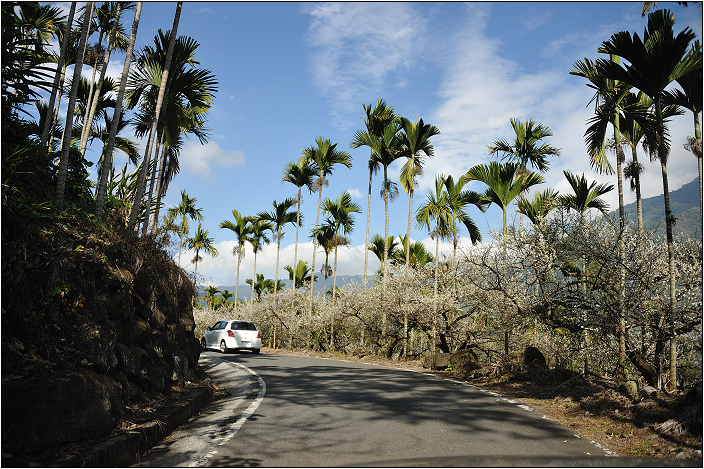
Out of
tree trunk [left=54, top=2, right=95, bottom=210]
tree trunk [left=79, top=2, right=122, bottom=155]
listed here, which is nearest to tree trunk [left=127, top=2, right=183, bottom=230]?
tree trunk [left=54, top=2, right=95, bottom=210]

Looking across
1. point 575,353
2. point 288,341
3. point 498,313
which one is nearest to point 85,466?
point 498,313

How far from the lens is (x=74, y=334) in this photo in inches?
200

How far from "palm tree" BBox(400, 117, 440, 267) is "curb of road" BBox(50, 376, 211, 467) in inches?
557

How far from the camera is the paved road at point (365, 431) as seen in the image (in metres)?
4.75

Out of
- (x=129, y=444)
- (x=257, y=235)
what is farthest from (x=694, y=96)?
(x=257, y=235)

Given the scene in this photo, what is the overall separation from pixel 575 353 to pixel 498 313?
220 centimetres

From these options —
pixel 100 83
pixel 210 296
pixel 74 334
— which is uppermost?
pixel 100 83

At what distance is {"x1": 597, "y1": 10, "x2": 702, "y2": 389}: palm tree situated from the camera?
6641 millimetres

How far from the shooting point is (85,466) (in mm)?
3971

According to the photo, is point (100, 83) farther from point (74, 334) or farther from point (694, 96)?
point (694, 96)

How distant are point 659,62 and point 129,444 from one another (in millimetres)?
9098

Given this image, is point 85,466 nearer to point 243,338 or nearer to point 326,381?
point 326,381

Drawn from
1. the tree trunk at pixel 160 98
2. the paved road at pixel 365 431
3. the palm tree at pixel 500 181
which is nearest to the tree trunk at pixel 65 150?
the tree trunk at pixel 160 98

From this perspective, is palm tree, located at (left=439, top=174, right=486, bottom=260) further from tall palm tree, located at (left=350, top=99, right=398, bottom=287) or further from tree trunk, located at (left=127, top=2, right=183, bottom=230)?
tree trunk, located at (left=127, top=2, right=183, bottom=230)
